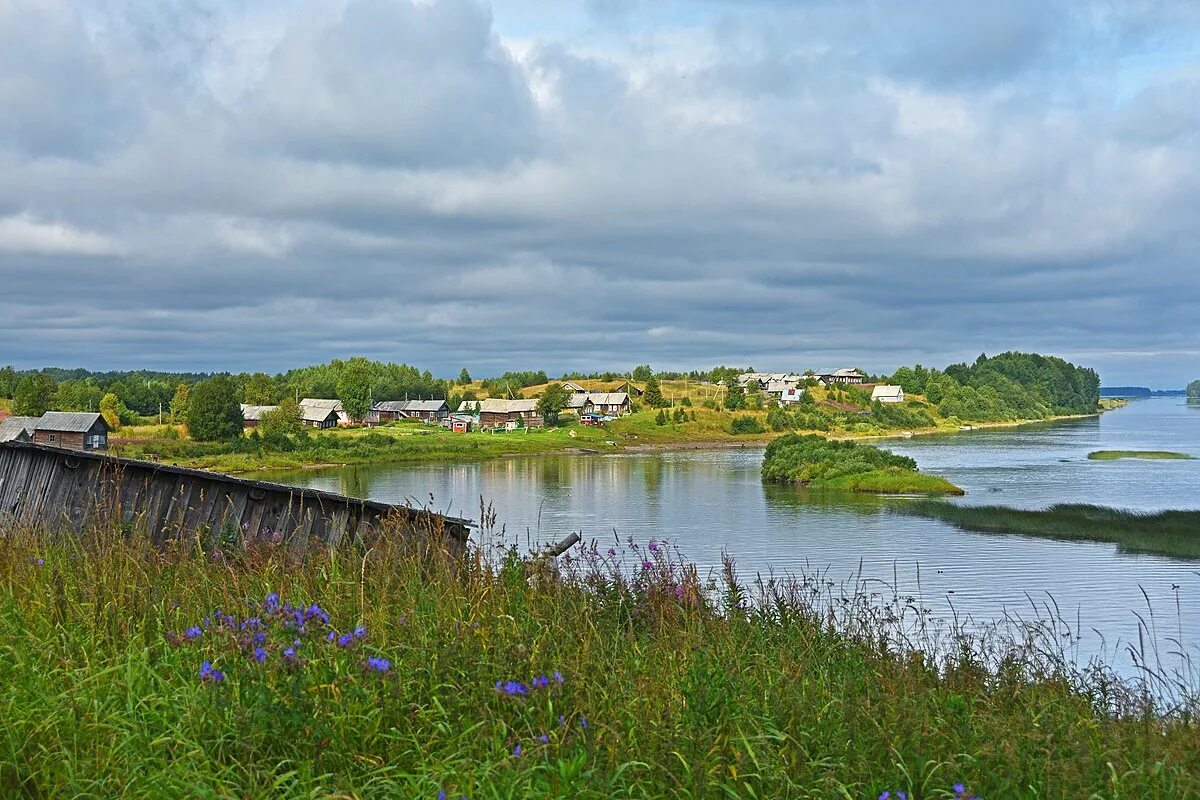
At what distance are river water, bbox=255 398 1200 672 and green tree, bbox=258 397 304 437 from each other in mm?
16803

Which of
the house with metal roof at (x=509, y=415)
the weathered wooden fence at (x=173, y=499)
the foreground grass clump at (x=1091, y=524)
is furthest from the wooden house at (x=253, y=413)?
the weathered wooden fence at (x=173, y=499)

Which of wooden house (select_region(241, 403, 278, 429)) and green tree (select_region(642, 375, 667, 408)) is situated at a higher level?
Answer: green tree (select_region(642, 375, 667, 408))

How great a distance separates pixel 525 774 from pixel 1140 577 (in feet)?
90.8

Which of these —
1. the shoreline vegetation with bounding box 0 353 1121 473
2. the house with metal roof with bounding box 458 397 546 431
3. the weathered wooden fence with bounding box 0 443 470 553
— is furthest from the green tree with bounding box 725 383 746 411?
the weathered wooden fence with bounding box 0 443 470 553

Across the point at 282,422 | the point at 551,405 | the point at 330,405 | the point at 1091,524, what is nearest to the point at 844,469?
the point at 1091,524

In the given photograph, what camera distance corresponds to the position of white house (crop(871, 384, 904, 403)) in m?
167

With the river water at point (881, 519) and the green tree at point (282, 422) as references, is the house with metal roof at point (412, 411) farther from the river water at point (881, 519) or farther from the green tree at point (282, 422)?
the river water at point (881, 519)

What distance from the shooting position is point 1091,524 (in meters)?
38.1

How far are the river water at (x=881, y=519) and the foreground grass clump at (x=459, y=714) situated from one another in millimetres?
3458

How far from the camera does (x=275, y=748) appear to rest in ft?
14.7

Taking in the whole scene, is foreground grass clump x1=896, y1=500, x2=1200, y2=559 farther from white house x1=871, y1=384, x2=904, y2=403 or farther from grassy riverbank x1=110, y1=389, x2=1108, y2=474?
white house x1=871, y1=384, x2=904, y2=403

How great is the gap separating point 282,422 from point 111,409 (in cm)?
1738

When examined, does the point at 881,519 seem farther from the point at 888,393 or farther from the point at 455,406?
the point at 888,393

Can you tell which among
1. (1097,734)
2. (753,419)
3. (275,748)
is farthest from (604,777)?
(753,419)
